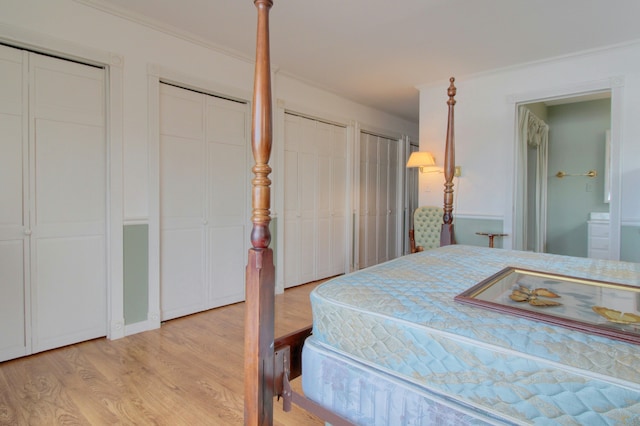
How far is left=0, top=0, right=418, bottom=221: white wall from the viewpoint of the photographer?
7.72ft

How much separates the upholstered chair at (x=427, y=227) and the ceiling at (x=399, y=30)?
1653mm

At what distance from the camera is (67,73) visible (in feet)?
8.32

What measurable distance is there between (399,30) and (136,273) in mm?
3068

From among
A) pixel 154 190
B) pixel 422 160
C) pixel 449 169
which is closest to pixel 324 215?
pixel 422 160

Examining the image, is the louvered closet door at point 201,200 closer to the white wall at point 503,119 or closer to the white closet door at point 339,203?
the white closet door at point 339,203

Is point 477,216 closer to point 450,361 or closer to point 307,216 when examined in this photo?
point 307,216

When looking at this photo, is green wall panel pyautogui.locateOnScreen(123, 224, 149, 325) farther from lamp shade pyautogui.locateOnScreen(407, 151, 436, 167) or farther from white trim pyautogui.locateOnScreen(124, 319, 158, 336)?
lamp shade pyautogui.locateOnScreen(407, 151, 436, 167)

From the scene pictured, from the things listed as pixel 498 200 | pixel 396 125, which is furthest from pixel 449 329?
pixel 396 125

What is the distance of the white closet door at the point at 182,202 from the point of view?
3.07 metres

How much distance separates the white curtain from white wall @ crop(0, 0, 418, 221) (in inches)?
123

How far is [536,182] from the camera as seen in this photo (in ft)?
15.0

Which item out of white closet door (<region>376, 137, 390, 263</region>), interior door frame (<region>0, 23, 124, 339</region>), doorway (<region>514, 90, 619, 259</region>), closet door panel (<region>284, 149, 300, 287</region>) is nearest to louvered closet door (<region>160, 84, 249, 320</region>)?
interior door frame (<region>0, 23, 124, 339</region>)

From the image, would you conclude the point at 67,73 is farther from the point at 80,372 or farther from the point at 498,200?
the point at 498,200

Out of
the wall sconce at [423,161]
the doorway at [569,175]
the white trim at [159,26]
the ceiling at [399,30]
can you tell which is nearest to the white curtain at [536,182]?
the doorway at [569,175]
